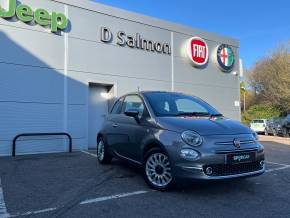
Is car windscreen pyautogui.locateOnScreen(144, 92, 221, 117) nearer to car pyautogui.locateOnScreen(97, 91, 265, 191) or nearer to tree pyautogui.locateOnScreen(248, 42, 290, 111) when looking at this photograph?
car pyautogui.locateOnScreen(97, 91, 265, 191)

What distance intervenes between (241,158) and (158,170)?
1.38 meters

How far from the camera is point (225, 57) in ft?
57.8

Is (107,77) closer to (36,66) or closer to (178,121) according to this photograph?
(36,66)

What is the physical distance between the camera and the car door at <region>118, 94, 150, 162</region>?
6.38 meters

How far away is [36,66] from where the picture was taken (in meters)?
11.2

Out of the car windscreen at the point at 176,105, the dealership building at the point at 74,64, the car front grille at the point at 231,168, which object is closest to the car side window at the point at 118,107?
the car windscreen at the point at 176,105

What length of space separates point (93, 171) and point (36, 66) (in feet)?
16.5

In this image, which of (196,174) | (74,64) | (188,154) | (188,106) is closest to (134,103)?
(188,106)

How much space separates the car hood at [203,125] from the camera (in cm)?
555

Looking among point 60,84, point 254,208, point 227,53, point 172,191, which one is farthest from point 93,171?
point 227,53

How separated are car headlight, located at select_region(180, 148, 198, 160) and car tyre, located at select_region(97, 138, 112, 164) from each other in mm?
3102

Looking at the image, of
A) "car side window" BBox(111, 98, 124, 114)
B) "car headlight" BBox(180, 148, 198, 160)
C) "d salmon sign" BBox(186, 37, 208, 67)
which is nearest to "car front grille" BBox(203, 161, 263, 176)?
"car headlight" BBox(180, 148, 198, 160)

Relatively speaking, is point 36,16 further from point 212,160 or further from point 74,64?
point 212,160

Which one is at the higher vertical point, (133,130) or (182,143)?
(133,130)
